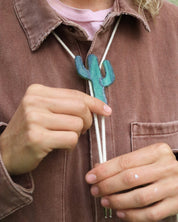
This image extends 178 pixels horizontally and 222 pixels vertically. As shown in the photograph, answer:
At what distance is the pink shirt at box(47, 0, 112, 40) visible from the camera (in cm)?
74

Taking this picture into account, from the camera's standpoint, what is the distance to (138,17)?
29.6 inches

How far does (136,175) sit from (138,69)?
0.30 meters

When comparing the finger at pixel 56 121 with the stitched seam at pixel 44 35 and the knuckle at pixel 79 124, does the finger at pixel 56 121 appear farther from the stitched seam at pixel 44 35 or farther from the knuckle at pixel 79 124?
the stitched seam at pixel 44 35

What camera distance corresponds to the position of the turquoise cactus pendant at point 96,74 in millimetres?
663

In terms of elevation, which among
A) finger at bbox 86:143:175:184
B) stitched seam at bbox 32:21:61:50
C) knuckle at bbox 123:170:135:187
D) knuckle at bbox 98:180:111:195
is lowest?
knuckle at bbox 98:180:111:195

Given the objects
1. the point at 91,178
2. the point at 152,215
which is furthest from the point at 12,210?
the point at 152,215

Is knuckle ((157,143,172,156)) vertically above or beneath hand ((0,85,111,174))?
beneath

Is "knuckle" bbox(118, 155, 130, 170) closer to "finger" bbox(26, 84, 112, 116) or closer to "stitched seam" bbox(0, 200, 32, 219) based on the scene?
"finger" bbox(26, 84, 112, 116)

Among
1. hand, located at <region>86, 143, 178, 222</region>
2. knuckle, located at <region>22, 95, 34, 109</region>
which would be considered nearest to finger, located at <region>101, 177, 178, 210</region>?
hand, located at <region>86, 143, 178, 222</region>

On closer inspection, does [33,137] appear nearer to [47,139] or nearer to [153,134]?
[47,139]

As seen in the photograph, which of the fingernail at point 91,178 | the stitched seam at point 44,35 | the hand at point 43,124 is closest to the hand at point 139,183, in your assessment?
the fingernail at point 91,178

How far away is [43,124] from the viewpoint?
1.81ft

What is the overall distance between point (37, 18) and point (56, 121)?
29cm

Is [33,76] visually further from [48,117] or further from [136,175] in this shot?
[136,175]
